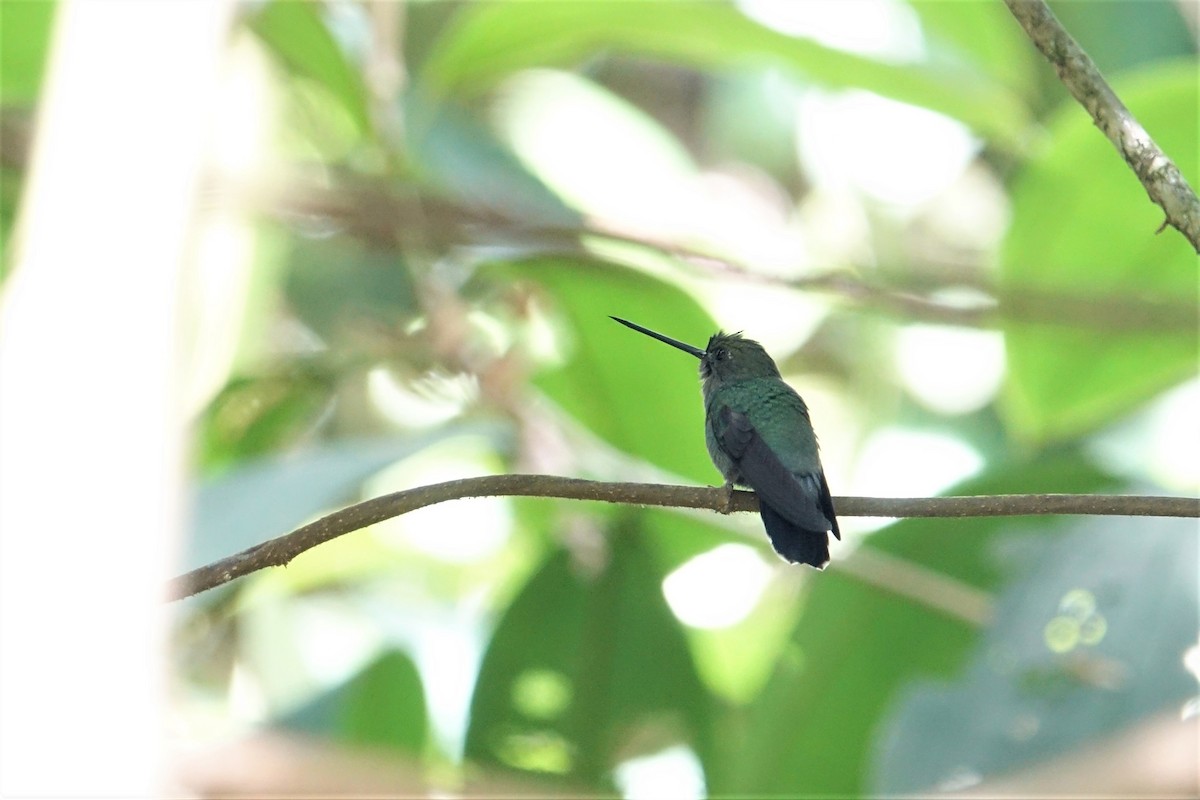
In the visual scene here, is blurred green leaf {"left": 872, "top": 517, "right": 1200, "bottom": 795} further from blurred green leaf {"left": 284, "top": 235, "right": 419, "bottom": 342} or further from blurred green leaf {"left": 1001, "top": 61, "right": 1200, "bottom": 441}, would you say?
blurred green leaf {"left": 284, "top": 235, "right": 419, "bottom": 342}

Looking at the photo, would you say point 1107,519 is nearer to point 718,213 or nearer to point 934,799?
point 934,799

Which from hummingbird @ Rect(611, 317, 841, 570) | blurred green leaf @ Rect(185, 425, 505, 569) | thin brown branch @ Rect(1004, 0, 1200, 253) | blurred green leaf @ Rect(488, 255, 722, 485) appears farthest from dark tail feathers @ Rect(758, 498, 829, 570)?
blurred green leaf @ Rect(488, 255, 722, 485)

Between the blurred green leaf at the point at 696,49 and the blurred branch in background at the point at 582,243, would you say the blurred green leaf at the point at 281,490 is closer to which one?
the blurred branch in background at the point at 582,243

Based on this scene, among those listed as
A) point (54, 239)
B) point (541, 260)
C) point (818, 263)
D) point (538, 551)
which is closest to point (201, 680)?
point (538, 551)

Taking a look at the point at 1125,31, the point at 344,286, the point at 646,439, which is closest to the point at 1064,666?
the point at 646,439

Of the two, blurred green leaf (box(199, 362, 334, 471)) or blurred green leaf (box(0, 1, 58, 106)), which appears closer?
blurred green leaf (box(0, 1, 58, 106))

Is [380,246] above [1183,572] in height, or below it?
above

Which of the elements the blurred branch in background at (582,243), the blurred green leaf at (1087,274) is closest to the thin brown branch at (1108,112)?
the blurred branch in background at (582,243)
